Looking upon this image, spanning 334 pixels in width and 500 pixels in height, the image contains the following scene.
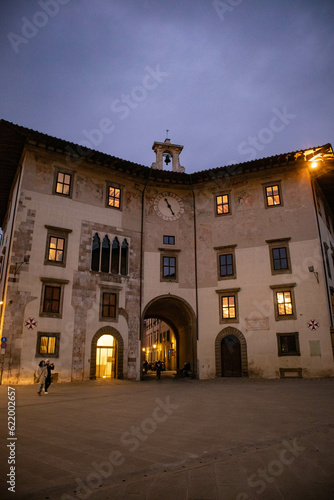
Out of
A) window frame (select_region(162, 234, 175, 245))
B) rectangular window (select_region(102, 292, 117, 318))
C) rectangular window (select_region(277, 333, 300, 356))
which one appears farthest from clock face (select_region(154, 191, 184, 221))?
rectangular window (select_region(277, 333, 300, 356))

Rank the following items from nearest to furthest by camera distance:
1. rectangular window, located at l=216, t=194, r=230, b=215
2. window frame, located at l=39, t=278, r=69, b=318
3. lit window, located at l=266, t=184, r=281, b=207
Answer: window frame, located at l=39, t=278, r=69, b=318
lit window, located at l=266, t=184, r=281, b=207
rectangular window, located at l=216, t=194, r=230, b=215

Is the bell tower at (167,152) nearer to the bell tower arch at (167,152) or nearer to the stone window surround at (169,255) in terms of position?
the bell tower arch at (167,152)

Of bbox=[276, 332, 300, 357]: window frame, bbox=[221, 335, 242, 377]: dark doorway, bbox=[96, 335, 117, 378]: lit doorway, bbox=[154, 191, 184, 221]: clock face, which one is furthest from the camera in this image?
bbox=[154, 191, 184, 221]: clock face

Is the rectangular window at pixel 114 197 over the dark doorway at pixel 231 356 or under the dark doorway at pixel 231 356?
over

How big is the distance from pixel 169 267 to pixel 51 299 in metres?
9.21

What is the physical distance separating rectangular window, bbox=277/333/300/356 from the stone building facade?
0.07 metres

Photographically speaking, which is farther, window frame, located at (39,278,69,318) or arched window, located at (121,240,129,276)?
arched window, located at (121,240,129,276)

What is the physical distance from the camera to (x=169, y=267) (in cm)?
2697

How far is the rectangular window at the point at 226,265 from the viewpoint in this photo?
1038 inches

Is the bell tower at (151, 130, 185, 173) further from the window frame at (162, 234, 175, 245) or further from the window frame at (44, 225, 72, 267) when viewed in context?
the window frame at (44, 225, 72, 267)

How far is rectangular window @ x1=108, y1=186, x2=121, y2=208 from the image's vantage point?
84.9ft

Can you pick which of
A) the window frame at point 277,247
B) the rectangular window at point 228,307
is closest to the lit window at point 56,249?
the rectangular window at point 228,307

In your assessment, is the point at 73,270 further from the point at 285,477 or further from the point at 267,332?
the point at 285,477

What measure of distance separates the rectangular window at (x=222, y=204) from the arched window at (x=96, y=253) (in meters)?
9.72
